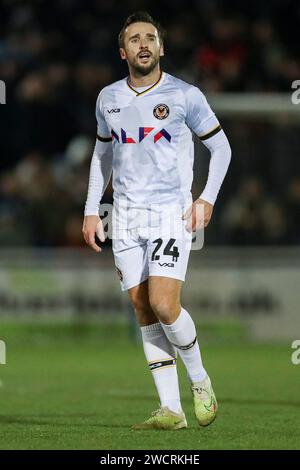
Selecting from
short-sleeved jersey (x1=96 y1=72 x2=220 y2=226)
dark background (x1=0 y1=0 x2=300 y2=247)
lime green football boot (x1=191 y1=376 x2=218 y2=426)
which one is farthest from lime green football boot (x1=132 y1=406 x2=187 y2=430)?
dark background (x1=0 y1=0 x2=300 y2=247)

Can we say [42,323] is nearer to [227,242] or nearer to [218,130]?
[227,242]

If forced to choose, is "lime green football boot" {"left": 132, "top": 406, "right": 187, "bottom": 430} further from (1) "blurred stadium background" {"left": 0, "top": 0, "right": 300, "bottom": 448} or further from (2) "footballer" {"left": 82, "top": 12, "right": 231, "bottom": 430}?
(1) "blurred stadium background" {"left": 0, "top": 0, "right": 300, "bottom": 448}

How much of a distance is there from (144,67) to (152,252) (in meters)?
1.07

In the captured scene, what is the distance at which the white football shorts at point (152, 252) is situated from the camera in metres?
6.98

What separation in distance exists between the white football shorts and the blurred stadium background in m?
7.79

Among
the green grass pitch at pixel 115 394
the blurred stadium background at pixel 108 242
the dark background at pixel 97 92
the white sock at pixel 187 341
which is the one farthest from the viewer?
the dark background at pixel 97 92

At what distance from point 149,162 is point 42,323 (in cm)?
912

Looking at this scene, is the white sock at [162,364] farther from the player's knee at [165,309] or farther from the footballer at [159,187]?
the player's knee at [165,309]

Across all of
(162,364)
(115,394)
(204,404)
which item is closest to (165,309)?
(162,364)

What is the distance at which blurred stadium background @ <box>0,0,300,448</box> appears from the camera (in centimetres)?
1598

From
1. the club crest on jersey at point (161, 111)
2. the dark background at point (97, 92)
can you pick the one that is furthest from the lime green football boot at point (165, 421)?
the dark background at point (97, 92)

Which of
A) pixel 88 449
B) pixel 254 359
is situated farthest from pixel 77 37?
pixel 88 449

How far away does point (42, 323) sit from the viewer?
52.3 feet

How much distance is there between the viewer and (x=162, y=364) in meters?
7.27
